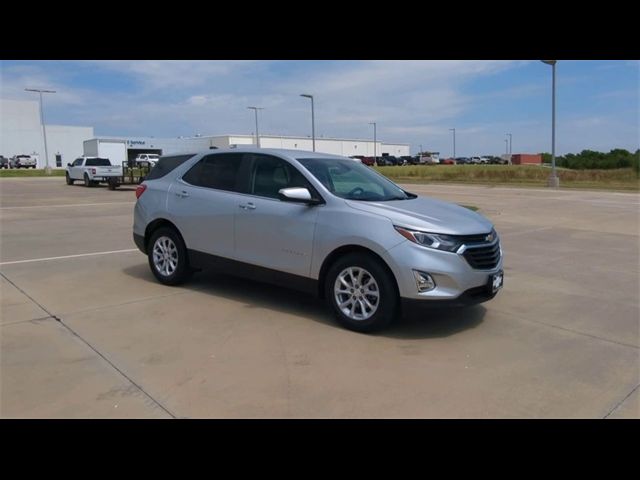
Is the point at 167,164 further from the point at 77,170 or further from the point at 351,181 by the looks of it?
the point at 77,170

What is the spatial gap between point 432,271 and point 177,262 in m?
3.34

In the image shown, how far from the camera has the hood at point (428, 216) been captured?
15.8 feet

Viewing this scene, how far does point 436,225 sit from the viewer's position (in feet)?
15.8

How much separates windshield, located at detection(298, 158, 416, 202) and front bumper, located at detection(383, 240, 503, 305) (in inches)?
36.3

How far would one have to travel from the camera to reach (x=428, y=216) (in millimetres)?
4984

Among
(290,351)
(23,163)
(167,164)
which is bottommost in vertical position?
(290,351)

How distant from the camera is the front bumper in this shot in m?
4.68

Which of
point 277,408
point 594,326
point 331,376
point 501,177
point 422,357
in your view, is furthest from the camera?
point 501,177

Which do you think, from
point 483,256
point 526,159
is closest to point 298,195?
point 483,256

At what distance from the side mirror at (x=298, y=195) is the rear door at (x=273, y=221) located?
0.07m

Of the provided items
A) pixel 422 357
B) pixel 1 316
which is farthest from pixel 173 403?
pixel 1 316

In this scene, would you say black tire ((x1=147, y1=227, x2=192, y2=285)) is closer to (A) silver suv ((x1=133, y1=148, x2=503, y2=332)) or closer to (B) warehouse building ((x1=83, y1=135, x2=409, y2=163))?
(A) silver suv ((x1=133, y1=148, x2=503, y2=332))

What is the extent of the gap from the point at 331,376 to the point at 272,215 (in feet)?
6.96

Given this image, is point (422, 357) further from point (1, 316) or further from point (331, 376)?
point (1, 316)
